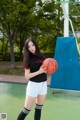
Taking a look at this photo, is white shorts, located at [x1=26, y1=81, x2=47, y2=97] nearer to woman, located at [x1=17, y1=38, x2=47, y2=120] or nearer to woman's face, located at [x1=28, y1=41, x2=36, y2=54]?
woman, located at [x1=17, y1=38, x2=47, y2=120]

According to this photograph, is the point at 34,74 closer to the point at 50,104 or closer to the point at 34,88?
the point at 34,88

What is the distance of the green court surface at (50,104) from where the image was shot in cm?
616

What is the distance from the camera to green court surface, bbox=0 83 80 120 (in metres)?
6.16

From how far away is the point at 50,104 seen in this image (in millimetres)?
7367

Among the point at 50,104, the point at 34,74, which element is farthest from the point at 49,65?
the point at 50,104

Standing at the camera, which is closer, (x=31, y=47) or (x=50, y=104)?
(x=31, y=47)

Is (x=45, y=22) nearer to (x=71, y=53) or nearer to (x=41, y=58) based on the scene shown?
(x=71, y=53)

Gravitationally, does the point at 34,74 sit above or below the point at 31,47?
below

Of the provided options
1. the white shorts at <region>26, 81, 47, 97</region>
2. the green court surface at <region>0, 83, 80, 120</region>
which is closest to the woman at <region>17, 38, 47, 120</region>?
the white shorts at <region>26, 81, 47, 97</region>

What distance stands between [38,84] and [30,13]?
10.3 meters

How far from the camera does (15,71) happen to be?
569 inches

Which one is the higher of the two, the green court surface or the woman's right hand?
the woman's right hand

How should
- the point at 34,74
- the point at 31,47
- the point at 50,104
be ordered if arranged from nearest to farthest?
1. the point at 34,74
2. the point at 31,47
3. the point at 50,104

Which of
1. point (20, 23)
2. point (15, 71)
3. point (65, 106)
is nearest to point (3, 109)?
point (65, 106)
